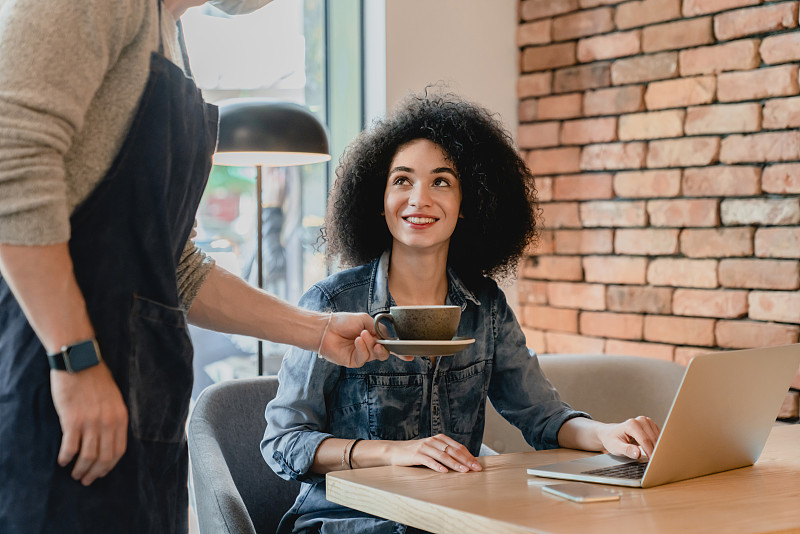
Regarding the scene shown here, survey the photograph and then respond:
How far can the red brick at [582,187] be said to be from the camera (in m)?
3.12

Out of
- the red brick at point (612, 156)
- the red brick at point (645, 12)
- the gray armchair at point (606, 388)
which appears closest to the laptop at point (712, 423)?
the gray armchair at point (606, 388)

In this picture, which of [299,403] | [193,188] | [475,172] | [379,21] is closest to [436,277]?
[475,172]

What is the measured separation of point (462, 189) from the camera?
198cm

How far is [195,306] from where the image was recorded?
1267mm

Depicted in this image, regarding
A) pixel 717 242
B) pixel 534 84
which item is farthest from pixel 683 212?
pixel 534 84

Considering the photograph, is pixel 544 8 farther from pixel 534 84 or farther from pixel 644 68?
pixel 644 68

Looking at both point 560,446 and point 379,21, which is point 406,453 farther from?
point 379,21

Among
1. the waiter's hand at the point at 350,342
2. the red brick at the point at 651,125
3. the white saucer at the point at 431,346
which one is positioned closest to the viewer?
the white saucer at the point at 431,346

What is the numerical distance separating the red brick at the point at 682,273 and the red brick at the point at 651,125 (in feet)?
1.38

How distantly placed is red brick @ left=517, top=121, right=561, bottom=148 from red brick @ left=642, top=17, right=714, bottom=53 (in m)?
0.47

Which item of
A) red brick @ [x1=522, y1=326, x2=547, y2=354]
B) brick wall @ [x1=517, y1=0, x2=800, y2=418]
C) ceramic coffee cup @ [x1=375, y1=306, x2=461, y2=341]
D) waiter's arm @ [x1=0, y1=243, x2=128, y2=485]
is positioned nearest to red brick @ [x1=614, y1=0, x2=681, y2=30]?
brick wall @ [x1=517, y1=0, x2=800, y2=418]

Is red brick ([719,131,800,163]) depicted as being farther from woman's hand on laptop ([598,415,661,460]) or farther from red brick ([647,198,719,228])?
woman's hand on laptop ([598,415,661,460])

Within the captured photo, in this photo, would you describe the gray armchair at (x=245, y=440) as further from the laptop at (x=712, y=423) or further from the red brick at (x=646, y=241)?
the red brick at (x=646, y=241)

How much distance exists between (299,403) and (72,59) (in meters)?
0.89
